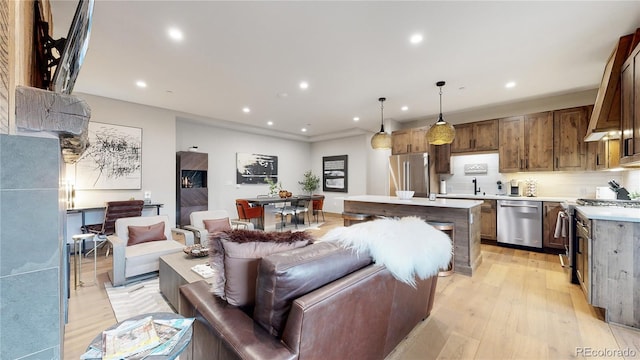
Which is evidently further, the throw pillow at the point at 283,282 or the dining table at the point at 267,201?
the dining table at the point at 267,201

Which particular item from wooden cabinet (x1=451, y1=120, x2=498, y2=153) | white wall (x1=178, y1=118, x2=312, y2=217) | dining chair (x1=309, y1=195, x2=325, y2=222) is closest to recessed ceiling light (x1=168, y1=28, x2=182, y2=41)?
white wall (x1=178, y1=118, x2=312, y2=217)

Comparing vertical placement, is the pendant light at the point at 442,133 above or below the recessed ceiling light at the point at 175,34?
below

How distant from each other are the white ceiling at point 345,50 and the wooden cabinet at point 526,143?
17.9 inches

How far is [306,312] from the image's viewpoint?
1.01m

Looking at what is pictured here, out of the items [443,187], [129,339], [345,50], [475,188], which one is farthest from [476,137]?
[129,339]

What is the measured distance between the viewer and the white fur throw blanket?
1507 millimetres

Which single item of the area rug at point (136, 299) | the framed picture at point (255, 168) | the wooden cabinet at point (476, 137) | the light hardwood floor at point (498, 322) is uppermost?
the wooden cabinet at point (476, 137)

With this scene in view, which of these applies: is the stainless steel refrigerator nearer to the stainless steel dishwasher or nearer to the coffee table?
the stainless steel dishwasher

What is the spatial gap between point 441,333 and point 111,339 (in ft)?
7.28

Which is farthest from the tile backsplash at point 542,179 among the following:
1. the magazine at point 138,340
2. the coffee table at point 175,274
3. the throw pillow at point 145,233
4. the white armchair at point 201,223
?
the throw pillow at point 145,233

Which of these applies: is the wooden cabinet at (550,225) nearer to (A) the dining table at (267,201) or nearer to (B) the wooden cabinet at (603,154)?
(B) the wooden cabinet at (603,154)

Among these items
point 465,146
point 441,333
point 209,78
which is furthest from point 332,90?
point 441,333

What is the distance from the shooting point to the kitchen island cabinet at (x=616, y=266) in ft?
6.88

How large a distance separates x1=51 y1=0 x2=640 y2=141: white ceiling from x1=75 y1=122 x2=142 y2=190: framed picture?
27.5 inches
